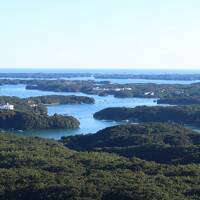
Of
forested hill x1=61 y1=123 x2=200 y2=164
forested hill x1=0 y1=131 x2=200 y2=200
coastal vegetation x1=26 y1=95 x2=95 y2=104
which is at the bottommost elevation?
coastal vegetation x1=26 y1=95 x2=95 y2=104

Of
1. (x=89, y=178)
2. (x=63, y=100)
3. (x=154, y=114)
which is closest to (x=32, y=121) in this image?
(x=154, y=114)

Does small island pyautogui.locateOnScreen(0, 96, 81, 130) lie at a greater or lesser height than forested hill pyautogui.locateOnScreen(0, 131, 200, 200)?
lesser

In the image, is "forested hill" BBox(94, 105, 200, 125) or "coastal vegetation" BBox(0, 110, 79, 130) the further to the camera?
"forested hill" BBox(94, 105, 200, 125)

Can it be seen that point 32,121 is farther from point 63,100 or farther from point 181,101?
point 181,101

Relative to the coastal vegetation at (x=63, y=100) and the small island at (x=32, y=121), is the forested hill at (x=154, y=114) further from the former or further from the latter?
the coastal vegetation at (x=63, y=100)

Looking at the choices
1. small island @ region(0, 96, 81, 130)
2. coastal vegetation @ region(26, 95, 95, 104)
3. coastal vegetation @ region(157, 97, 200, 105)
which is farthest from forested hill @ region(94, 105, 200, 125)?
coastal vegetation @ region(26, 95, 95, 104)

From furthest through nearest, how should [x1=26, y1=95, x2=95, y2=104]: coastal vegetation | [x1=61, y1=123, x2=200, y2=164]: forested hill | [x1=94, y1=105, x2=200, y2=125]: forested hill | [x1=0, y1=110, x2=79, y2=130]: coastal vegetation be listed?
[x1=26, y1=95, x2=95, y2=104]: coastal vegetation, [x1=94, y1=105, x2=200, y2=125]: forested hill, [x1=0, y1=110, x2=79, y2=130]: coastal vegetation, [x1=61, y1=123, x2=200, y2=164]: forested hill

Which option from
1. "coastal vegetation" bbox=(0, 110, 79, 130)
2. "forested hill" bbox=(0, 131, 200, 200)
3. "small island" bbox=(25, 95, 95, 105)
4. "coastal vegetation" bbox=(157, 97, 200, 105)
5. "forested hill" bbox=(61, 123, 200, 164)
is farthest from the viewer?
"coastal vegetation" bbox=(157, 97, 200, 105)

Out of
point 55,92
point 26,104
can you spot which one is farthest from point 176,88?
point 26,104

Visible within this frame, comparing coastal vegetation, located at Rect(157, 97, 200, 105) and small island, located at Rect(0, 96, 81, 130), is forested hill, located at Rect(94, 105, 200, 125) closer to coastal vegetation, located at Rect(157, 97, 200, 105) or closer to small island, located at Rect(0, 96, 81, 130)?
small island, located at Rect(0, 96, 81, 130)
